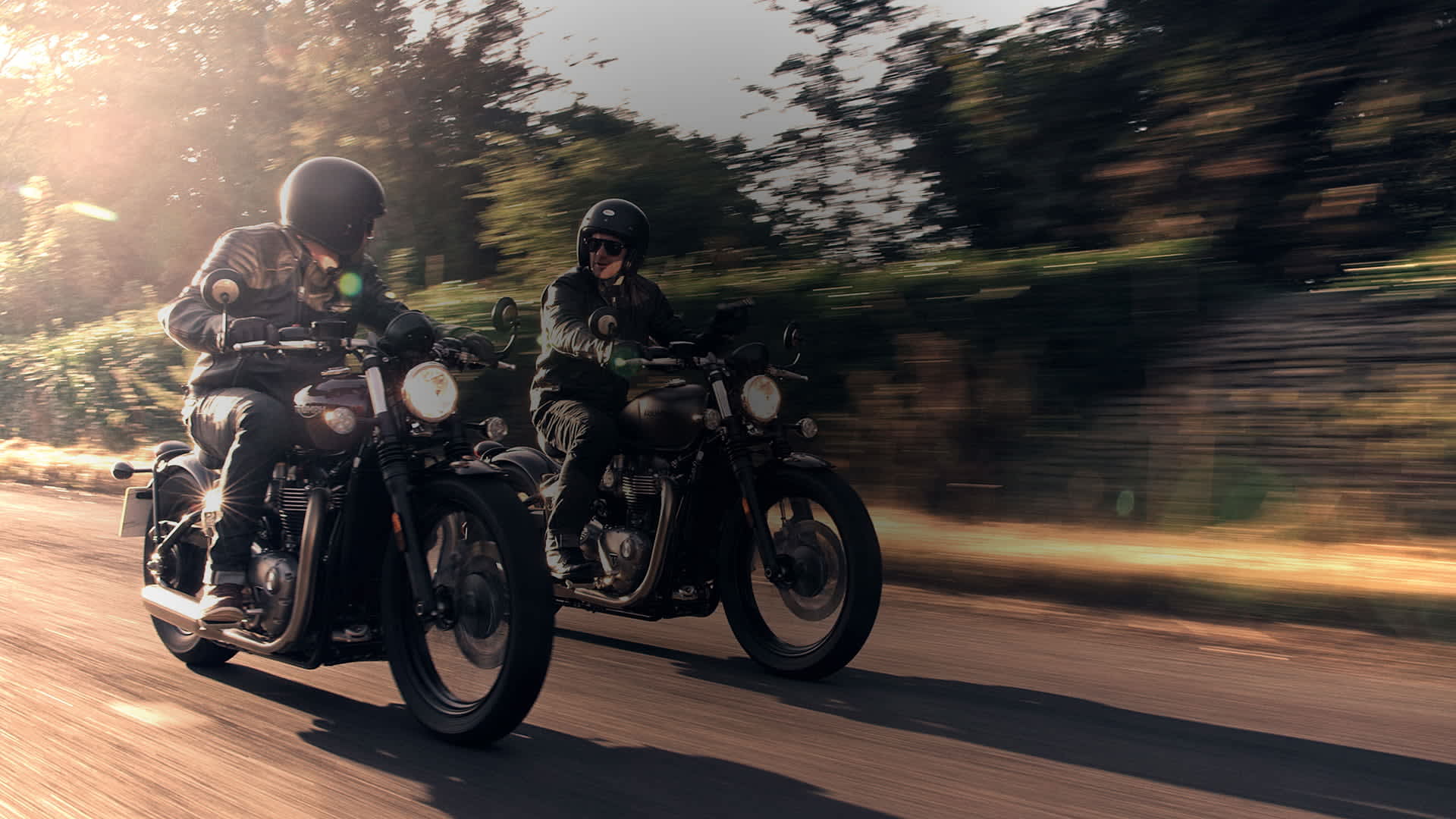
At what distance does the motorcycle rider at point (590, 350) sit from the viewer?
5.44 meters

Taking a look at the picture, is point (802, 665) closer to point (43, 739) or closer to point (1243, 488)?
point (43, 739)

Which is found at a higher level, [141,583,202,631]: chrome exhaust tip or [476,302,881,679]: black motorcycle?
[476,302,881,679]: black motorcycle

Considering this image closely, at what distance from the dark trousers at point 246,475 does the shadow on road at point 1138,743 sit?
5.95 ft

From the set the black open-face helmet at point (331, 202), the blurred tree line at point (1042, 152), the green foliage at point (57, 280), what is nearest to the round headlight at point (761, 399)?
the black open-face helmet at point (331, 202)

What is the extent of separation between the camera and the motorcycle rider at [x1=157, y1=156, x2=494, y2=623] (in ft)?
14.7

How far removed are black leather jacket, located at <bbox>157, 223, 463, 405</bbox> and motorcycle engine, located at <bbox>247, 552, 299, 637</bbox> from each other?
2.21ft

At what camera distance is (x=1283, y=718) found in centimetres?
440

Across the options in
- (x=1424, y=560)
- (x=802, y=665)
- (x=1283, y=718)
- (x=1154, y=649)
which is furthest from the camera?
(x=1424, y=560)

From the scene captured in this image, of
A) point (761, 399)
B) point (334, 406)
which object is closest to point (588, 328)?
point (761, 399)

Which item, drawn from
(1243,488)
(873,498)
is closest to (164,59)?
(873,498)

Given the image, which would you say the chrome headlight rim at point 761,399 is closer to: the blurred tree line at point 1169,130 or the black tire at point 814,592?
the black tire at point 814,592

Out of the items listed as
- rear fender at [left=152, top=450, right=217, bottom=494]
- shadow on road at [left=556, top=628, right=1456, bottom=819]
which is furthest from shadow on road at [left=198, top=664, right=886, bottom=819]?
rear fender at [left=152, top=450, right=217, bottom=494]

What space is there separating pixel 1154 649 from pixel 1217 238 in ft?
11.9

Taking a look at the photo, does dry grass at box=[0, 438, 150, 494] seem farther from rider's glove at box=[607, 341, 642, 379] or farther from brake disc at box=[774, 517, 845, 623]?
brake disc at box=[774, 517, 845, 623]
